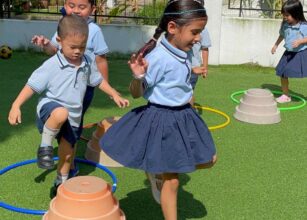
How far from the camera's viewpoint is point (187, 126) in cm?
326

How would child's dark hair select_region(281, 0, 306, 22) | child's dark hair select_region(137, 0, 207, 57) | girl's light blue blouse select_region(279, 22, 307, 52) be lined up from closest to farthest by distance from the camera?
1. child's dark hair select_region(137, 0, 207, 57)
2. child's dark hair select_region(281, 0, 306, 22)
3. girl's light blue blouse select_region(279, 22, 307, 52)

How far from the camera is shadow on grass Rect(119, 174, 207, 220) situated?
3769mm

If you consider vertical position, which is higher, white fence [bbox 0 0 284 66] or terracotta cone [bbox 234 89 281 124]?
white fence [bbox 0 0 284 66]

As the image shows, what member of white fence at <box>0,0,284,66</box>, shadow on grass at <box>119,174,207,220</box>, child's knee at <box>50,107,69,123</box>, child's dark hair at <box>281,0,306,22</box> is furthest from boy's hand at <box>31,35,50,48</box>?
white fence at <box>0,0,284,66</box>

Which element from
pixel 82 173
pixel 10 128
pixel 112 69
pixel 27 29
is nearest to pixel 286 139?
pixel 82 173

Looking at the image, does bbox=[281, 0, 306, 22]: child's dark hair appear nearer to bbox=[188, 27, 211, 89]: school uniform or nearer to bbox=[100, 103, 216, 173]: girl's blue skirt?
bbox=[188, 27, 211, 89]: school uniform

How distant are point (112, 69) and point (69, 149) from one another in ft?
17.6

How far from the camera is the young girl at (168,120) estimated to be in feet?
10.3

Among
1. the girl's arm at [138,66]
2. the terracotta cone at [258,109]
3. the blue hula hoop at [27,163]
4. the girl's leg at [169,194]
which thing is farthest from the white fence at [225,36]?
the girl's arm at [138,66]

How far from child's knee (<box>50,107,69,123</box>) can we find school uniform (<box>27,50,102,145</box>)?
2.1 inches

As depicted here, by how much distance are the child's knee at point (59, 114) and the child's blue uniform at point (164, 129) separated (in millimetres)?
473

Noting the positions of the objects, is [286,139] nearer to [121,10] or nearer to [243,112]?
[243,112]

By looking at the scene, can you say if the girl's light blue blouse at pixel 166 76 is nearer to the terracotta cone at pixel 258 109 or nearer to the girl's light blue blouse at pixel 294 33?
the terracotta cone at pixel 258 109

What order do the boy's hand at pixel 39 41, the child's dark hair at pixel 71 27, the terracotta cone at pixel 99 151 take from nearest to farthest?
the child's dark hair at pixel 71 27 < the boy's hand at pixel 39 41 < the terracotta cone at pixel 99 151
